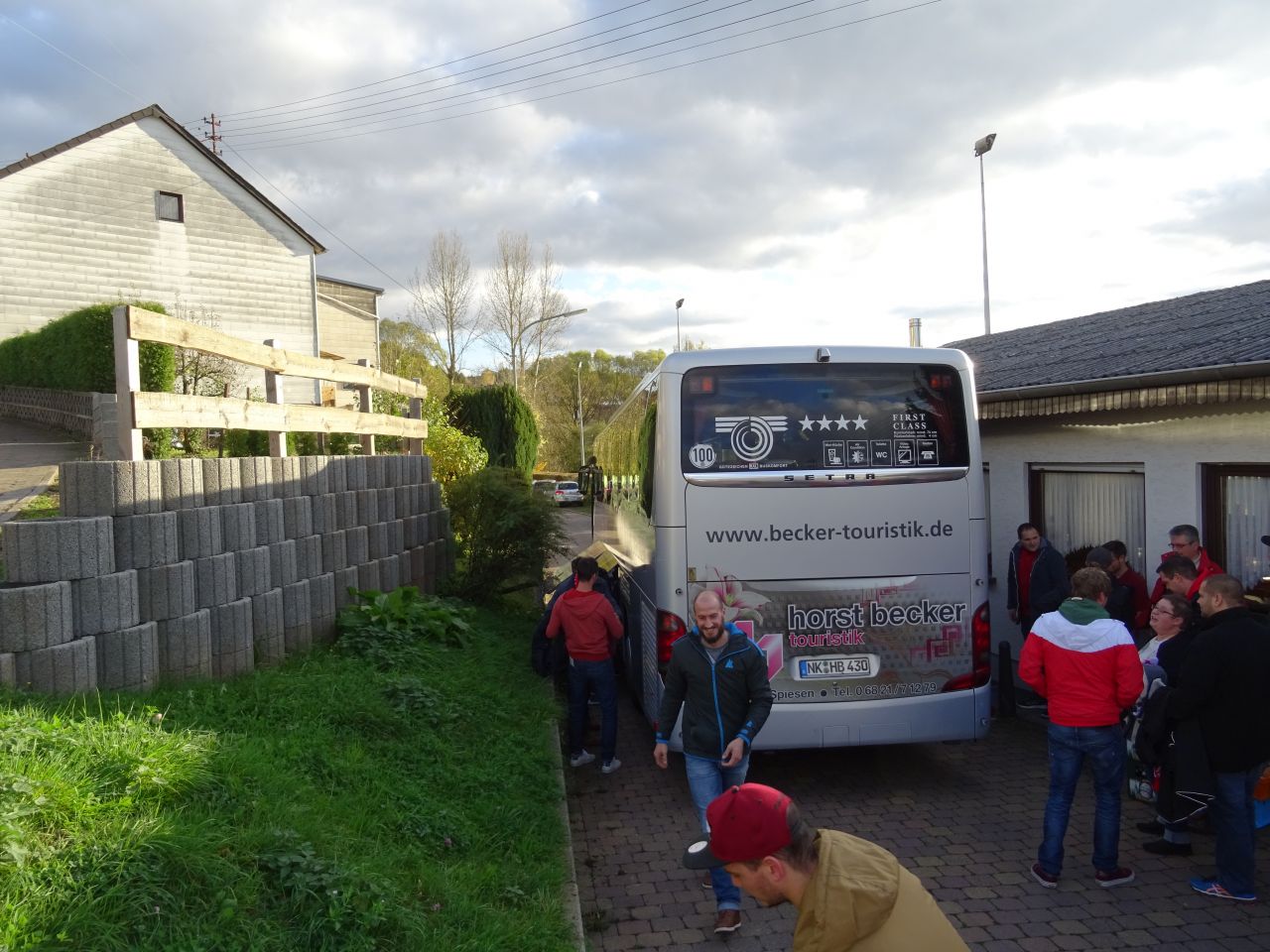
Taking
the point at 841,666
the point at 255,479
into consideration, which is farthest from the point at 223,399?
the point at 841,666

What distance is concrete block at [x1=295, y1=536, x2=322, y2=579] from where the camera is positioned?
24.2 ft

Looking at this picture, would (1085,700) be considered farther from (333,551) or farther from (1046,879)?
(333,551)

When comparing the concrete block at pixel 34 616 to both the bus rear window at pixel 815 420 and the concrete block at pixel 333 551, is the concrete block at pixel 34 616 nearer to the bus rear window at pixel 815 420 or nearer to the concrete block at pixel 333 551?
the concrete block at pixel 333 551

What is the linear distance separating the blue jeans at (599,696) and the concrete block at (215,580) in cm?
269

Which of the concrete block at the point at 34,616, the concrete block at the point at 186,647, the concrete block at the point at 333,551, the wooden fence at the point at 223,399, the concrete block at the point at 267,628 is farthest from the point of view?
the concrete block at the point at 333,551

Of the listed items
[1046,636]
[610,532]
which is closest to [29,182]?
[610,532]

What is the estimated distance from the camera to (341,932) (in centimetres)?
344

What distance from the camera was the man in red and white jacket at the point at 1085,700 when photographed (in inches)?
200

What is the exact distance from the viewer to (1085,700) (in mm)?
5109

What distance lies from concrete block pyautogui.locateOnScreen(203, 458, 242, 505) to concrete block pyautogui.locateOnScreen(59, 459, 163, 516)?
649 mm

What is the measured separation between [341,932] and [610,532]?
9.43m

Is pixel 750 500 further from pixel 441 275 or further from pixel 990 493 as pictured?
pixel 441 275

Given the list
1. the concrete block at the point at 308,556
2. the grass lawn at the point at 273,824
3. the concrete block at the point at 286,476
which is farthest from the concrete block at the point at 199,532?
the concrete block at the point at 308,556

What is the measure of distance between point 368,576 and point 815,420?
177 inches
